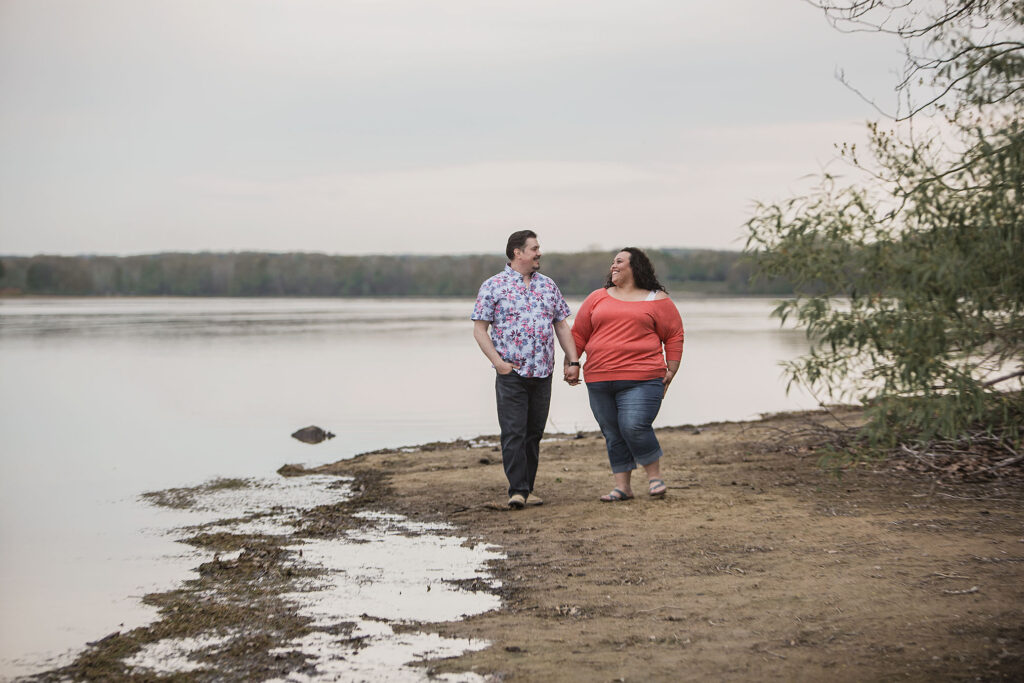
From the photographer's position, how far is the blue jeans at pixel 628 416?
23.5 feet

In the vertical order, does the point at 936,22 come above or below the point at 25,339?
above

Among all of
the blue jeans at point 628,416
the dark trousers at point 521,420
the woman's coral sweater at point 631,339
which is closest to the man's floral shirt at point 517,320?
the dark trousers at point 521,420

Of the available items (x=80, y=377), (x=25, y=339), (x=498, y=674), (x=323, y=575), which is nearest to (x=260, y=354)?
(x=80, y=377)

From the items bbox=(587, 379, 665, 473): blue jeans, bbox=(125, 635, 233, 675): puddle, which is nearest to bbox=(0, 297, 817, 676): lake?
bbox=(125, 635, 233, 675): puddle

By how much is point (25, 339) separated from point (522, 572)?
110 feet

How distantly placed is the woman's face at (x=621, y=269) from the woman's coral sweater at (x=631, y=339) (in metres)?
0.14

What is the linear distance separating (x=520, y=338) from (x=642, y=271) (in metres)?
0.93

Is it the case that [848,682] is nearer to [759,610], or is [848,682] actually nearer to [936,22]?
[759,610]

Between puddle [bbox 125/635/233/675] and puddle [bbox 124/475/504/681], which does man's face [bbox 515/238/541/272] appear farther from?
puddle [bbox 125/635/233/675]

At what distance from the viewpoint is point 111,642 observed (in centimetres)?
477

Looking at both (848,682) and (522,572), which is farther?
(522,572)

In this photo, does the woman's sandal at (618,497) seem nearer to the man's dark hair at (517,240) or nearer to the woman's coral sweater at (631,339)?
the woman's coral sweater at (631,339)

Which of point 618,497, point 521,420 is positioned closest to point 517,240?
point 521,420

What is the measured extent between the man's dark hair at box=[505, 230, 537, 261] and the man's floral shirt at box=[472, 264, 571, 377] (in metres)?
0.12
